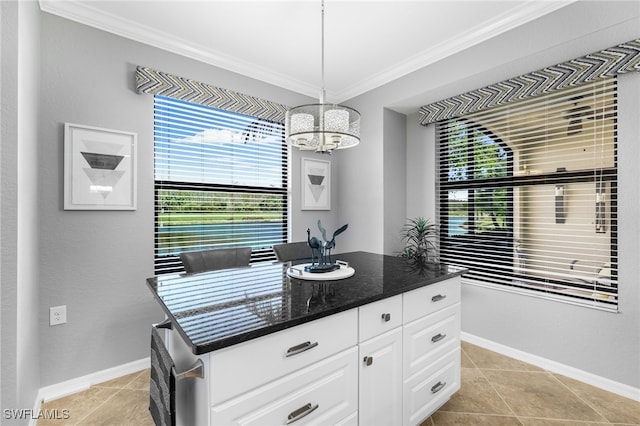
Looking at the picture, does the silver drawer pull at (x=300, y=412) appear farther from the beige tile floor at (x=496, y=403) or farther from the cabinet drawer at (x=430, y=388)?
the beige tile floor at (x=496, y=403)

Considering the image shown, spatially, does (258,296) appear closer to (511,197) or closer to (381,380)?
(381,380)

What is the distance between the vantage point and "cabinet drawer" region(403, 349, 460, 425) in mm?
1551

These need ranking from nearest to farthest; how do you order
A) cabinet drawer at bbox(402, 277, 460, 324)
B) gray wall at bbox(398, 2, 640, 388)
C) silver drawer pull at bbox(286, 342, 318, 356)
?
silver drawer pull at bbox(286, 342, 318, 356)
cabinet drawer at bbox(402, 277, 460, 324)
gray wall at bbox(398, 2, 640, 388)

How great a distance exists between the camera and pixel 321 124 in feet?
5.77

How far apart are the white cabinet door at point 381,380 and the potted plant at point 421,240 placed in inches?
70.0

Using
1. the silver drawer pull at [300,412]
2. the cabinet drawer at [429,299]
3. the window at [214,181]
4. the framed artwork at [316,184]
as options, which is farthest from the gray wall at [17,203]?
the framed artwork at [316,184]

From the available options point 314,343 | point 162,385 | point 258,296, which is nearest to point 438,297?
point 314,343

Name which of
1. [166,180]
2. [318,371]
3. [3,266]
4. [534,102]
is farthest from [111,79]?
[534,102]

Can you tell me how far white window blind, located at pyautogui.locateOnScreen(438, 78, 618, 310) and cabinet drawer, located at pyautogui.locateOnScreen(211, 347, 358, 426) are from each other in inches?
82.0

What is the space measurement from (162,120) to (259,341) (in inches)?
90.1

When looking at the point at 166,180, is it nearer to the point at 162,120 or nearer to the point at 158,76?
the point at 162,120

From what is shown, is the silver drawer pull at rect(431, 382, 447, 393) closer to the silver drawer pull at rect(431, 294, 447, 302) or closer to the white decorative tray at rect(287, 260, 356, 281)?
the silver drawer pull at rect(431, 294, 447, 302)

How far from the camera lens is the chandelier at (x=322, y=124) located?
1.76 m

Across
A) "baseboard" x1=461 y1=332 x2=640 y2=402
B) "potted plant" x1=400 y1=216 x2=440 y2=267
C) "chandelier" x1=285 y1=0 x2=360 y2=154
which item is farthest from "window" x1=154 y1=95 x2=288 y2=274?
"baseboard" x1=461 y1=332 x2=640 y2=402
